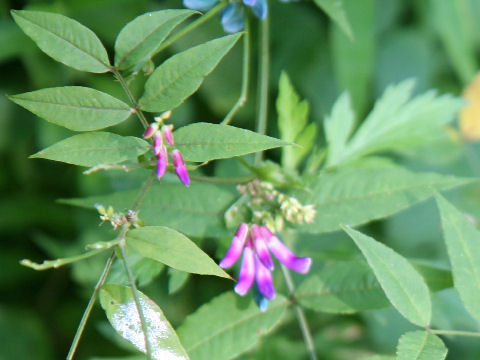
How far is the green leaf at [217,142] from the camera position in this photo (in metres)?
1.31

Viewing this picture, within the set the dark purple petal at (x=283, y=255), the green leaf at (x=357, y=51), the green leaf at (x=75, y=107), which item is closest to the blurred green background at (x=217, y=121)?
the green leaf at (x=357, y=51)

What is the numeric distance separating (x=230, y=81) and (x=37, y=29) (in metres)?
1.67

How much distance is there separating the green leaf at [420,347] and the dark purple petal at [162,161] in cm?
67

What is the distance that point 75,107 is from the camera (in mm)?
1397

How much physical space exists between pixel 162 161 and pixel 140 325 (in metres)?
0.36

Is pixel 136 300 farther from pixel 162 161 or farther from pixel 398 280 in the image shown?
pixel 398 280

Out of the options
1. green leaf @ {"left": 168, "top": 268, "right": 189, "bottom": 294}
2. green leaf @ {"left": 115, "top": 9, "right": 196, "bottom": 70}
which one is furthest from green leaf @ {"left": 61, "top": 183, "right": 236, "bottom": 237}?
green leaf @ {"left": 115, "top": 9, "right": 196, "bottom": 70}

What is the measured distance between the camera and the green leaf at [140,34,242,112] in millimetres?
1368

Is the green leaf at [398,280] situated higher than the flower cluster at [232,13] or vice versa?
the flower cluster at [232,13]

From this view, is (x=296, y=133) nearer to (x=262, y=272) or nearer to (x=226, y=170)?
(x=226, y=170)

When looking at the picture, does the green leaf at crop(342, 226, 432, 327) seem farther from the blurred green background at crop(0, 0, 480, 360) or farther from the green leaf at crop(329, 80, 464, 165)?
the blurred green background at crop(0, 0, 480, 360)

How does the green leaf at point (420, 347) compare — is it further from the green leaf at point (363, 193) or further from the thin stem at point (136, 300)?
the thin stem at point (136, 300)

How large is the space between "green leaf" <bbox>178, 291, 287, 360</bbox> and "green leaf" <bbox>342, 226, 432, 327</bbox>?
1.28 feet

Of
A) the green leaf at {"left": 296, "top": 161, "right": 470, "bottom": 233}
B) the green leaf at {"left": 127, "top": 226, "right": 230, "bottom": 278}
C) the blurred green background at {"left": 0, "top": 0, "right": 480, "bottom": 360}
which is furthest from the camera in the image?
the blurred green background at {"left": 0, "top": 0, "right": 480, "bottom": 360}
